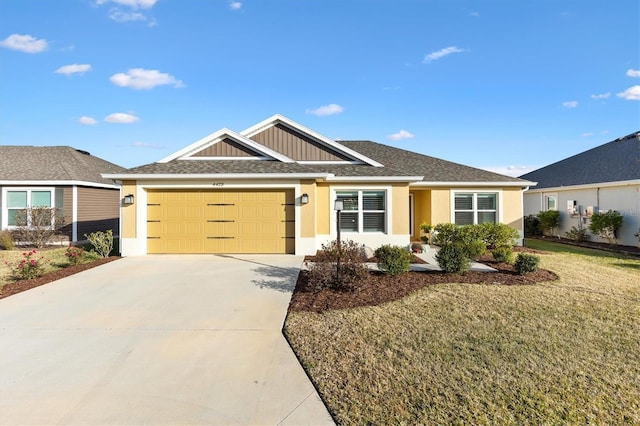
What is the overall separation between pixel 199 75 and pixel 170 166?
660 cm

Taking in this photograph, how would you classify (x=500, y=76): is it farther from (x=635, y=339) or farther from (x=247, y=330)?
(x=247, y=330)

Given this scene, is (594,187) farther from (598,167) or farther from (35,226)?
(35,226)

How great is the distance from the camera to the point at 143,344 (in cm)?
464

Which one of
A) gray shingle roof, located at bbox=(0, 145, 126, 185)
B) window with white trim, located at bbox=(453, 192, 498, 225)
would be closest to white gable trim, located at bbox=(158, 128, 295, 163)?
gray shingle roof, located at bbox=(0, 145, 126, 185)

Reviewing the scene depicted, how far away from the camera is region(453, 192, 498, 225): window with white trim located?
1425 centimetres

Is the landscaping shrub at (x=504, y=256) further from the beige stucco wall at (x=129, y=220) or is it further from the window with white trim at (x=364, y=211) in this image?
the beige stucco wall at (x=129, y=220)

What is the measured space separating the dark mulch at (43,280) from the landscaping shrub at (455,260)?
9.88 m

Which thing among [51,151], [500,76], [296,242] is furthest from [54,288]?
[500,76]

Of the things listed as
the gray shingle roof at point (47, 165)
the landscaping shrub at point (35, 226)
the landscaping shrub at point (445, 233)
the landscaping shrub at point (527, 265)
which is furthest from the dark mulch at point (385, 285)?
the gray shingle roof at point (47, 165)

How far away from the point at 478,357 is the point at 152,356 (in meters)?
4.27

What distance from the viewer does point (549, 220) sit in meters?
18.4

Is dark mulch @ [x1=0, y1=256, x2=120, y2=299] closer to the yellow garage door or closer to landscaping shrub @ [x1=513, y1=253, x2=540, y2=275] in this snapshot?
the yellow garage door

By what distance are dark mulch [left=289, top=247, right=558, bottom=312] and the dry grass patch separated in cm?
36

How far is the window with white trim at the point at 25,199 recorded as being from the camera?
14539mm
